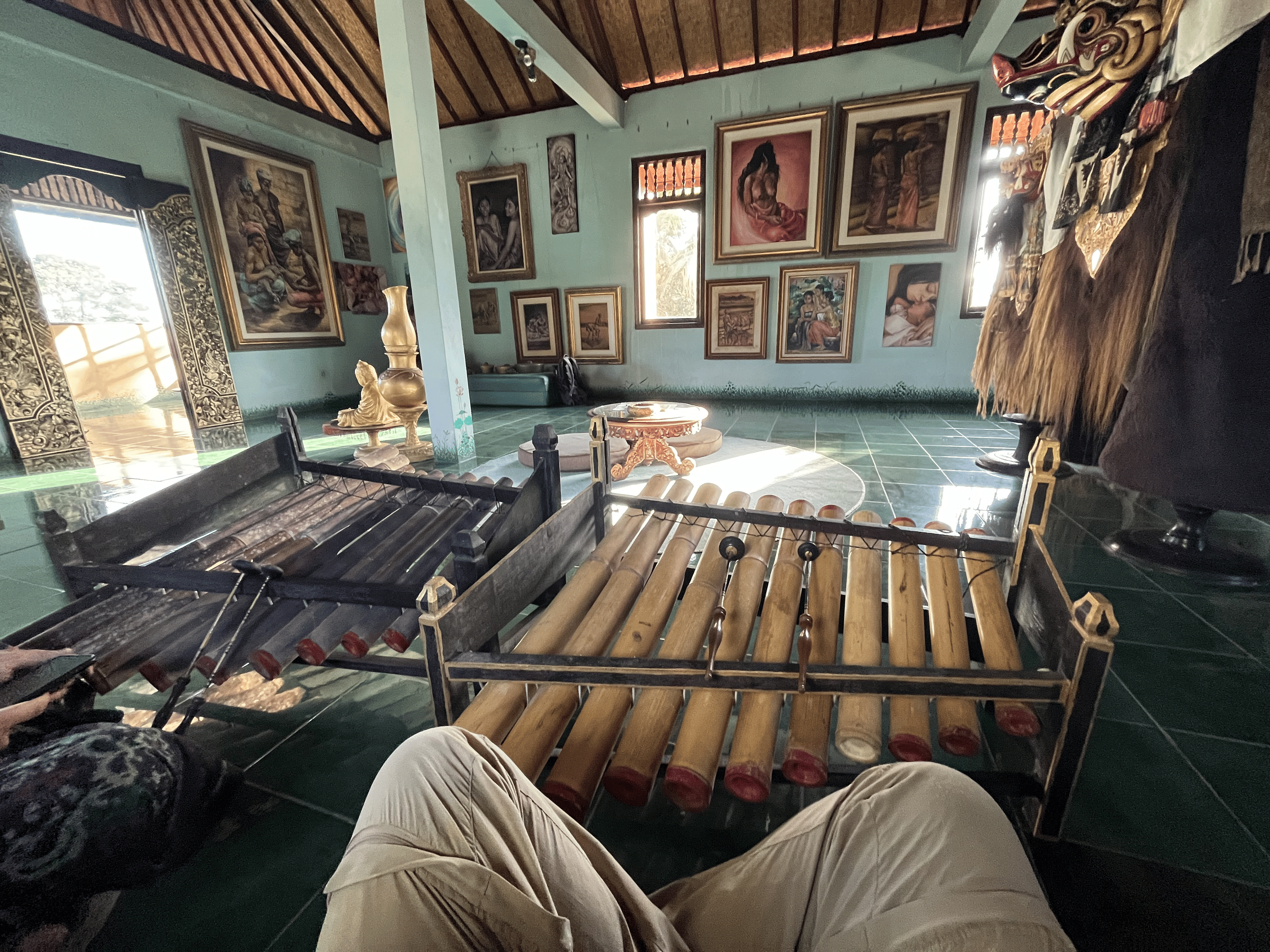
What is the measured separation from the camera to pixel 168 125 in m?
7.16

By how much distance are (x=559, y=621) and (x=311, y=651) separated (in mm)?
731

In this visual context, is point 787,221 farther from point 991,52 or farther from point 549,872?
point 549,872

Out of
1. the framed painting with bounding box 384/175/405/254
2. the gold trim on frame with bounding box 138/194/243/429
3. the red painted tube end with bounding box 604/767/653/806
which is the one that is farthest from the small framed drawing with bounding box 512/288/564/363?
the red painted tube end with bounding box 604/767/653/806

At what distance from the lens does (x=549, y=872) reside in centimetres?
72

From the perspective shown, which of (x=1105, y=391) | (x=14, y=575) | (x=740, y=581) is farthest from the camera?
(x=14, y=575)

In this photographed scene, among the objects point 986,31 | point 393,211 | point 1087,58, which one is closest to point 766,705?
point 1087,58

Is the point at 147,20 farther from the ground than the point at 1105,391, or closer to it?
farther from the ground

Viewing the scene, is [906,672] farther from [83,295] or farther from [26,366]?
[83,295]

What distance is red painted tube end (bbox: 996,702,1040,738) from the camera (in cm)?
118

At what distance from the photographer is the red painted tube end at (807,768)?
114 cm

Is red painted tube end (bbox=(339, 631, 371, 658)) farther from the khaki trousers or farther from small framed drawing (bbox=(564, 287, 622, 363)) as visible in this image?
small framed drawing (bbox=(564, 287, 622, 363))

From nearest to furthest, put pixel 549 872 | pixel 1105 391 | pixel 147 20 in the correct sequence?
pixel 549 872, pixel 1105 391, pixel 147 20

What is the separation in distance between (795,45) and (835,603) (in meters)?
9.21

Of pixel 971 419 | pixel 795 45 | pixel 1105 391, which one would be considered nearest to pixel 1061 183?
pixel 1105 391
